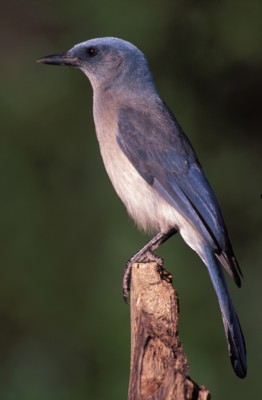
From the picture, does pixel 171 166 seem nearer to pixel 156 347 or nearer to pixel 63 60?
pixel 63 60

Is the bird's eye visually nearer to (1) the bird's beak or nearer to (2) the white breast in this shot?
(1) the bird's beak

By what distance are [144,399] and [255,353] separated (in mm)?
3811

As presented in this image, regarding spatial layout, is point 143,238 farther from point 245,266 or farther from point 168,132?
point 168,132

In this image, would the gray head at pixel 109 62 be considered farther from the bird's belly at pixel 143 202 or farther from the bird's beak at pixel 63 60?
the bird's belly at pixel 143 202

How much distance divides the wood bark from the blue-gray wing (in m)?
0.86

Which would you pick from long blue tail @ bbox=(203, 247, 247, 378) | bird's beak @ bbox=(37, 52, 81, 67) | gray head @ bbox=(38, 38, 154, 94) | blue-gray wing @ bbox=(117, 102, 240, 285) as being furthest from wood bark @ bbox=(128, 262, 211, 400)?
bird's beak @ bbox=(37, 52, 81, 67)

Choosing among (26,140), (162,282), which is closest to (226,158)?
(26,140)

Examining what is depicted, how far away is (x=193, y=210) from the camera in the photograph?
5586 mm

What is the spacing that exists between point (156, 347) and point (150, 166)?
1862mm

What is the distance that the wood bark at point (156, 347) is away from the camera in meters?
3.91

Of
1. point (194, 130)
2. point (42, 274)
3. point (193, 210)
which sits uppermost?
point (193, 210)

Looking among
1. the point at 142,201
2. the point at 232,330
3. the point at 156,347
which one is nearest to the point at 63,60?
the point at 142,201

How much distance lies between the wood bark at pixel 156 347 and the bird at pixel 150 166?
2.47ft

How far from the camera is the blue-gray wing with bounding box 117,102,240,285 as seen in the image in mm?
5539
